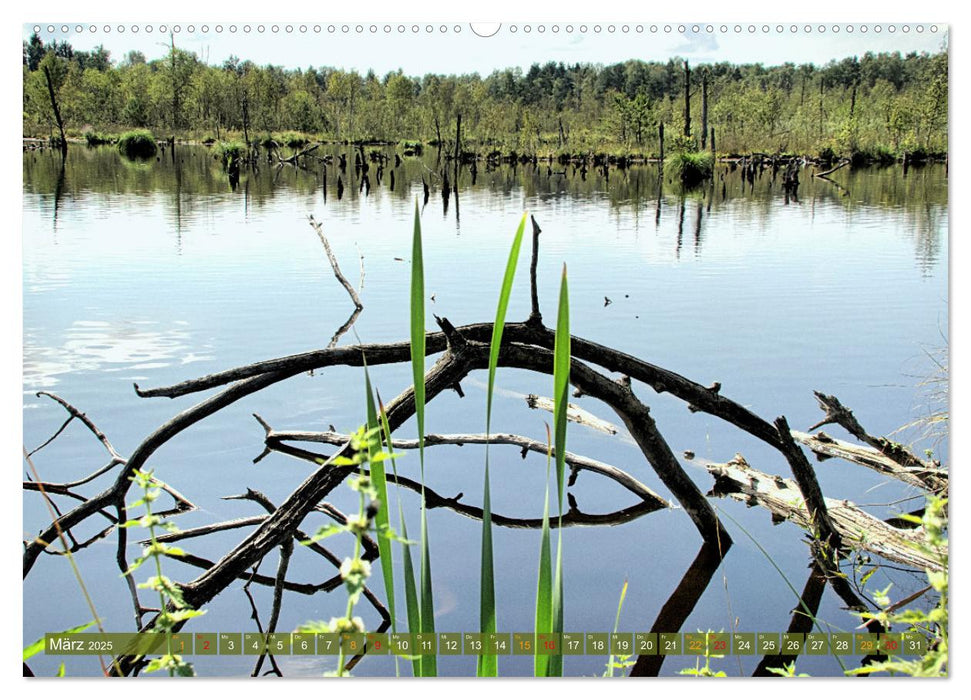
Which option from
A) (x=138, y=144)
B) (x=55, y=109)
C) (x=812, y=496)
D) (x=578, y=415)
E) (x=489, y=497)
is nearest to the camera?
(x=489, y=497)

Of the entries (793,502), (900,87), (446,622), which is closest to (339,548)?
(446,622)

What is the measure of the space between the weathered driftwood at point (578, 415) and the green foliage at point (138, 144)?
1499 millimetres

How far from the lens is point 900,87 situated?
2195 mm

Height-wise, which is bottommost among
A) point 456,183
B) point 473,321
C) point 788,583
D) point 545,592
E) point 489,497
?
point 788,583

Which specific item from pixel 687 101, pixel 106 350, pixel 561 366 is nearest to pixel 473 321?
pixel 687 101

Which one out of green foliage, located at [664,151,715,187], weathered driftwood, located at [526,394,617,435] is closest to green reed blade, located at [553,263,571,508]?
weathered driftwood, located at [526,394,617,435]

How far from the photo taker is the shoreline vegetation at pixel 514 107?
221 centimetres

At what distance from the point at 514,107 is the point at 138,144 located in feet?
4.05

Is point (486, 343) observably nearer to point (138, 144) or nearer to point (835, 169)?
point (138, 144)

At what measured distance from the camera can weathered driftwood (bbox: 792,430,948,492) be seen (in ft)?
9.04

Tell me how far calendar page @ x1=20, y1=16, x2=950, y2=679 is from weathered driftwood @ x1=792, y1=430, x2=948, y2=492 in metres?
0.01

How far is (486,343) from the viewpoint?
6.96 ft

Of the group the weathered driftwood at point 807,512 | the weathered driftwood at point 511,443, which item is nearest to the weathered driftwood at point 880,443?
the weathered driftwood at point 807,512

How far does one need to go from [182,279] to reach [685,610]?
1.66 m
